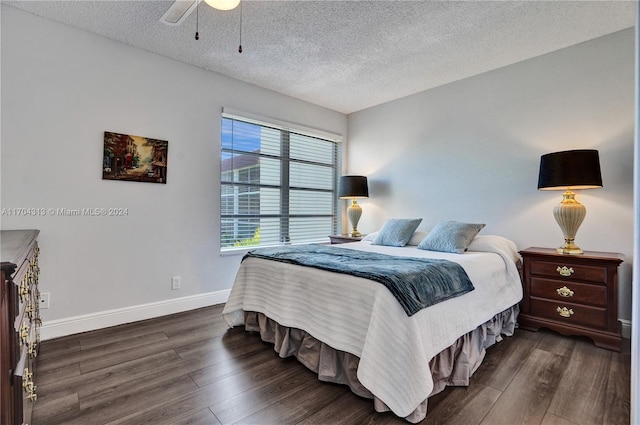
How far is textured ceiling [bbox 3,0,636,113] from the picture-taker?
233cm

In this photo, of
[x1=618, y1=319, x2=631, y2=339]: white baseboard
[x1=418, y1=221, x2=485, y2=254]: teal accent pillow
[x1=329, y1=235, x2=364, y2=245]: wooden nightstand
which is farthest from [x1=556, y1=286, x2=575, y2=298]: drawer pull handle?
[x1=329, y1=235, x2=364, y2=245]: wooden nightstand

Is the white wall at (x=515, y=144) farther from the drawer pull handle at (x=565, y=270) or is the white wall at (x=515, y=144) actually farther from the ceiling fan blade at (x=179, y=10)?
the ceiling fan blade at (x=179, y=10)

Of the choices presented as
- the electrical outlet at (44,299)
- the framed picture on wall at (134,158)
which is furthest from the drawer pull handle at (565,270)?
the electrical outlet at (44,299)

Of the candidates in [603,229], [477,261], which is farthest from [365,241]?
[603,229]

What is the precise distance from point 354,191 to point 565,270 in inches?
95.7

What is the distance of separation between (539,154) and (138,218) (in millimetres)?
3923

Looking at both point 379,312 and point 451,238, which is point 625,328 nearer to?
point 451,238

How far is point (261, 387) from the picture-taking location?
183 cm

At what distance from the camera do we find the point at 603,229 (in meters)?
2.68

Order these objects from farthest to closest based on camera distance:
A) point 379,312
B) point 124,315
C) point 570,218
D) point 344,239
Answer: point 344,239 → point 124,315 → point 570,218 → point 379,312

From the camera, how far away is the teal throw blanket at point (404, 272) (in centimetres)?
171

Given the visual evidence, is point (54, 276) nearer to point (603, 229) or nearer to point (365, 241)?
point (365, 241)

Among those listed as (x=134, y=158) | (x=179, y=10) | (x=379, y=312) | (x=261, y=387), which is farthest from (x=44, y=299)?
(x=379, y=312)

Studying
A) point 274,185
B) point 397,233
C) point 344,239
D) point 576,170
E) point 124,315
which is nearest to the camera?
point 576,170
